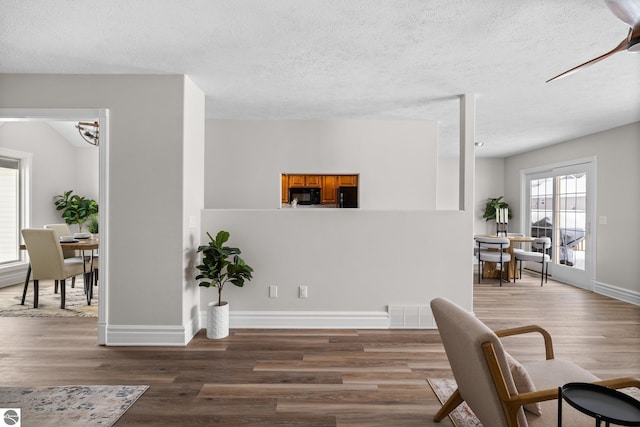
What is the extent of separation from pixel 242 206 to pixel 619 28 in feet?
14.1

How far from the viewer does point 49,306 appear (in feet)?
14.3

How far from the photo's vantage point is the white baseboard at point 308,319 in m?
3.68

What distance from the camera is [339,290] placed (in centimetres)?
372

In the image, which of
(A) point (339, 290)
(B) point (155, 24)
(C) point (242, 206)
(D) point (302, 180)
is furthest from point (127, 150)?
(D) point (302, 180)

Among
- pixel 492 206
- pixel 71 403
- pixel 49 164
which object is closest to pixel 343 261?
pixel 71 403

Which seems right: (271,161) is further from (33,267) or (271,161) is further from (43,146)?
(43,146)

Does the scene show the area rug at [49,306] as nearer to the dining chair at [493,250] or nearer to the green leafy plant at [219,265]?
the green leafy plant at [219,265]

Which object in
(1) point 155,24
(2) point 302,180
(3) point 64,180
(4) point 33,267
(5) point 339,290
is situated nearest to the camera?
(1) point 155,24

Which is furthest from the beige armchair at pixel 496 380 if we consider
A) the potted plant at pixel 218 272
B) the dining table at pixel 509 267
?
the dining table at pixel 509 267

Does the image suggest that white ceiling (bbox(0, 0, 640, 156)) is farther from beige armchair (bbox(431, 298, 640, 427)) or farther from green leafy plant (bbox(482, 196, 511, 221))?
green leafy plant (bbox(482, 196, 511, 221))

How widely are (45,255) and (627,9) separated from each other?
5570 mm

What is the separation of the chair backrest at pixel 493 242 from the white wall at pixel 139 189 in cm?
486

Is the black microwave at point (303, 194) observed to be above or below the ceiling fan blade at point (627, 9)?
below

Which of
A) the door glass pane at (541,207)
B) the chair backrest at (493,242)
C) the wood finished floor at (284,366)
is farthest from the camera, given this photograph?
the door glass pane at (541,207)
